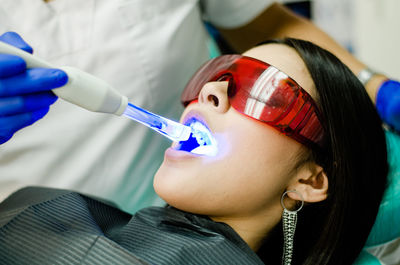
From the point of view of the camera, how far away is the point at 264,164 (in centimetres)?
84

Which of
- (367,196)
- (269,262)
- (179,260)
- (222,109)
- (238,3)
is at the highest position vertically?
(238,3)

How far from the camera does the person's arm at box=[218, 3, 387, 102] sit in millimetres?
1262

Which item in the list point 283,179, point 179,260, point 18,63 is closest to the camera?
point 18,63

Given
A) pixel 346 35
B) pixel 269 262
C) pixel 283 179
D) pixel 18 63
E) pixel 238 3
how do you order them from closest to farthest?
1. pixel 18 63
2. pixel 283 179
3. pixel 269 262
4. pixel 238 3
5. pixel 346 35

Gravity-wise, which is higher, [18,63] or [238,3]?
[238,3]

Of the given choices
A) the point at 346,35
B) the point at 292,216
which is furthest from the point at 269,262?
the point at 346,35

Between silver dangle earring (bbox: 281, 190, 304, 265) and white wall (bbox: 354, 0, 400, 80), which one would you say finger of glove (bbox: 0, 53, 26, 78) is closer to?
silver dangle earring (bbox: 281, 190, 304, 265)

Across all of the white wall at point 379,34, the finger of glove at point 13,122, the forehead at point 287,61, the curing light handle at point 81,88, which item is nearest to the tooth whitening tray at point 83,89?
the curing light handle at point 81,88

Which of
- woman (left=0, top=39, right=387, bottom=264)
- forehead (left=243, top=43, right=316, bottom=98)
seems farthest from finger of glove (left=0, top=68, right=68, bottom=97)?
forehead (left=243, top=43, right=316, bottom=98)

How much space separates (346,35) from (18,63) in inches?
101

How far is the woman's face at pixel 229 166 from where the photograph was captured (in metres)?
0.83

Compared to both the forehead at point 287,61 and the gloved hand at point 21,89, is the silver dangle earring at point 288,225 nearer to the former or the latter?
the forehead at point 287,61

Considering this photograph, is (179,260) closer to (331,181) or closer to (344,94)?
(331,181)

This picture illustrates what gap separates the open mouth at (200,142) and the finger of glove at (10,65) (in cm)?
38
